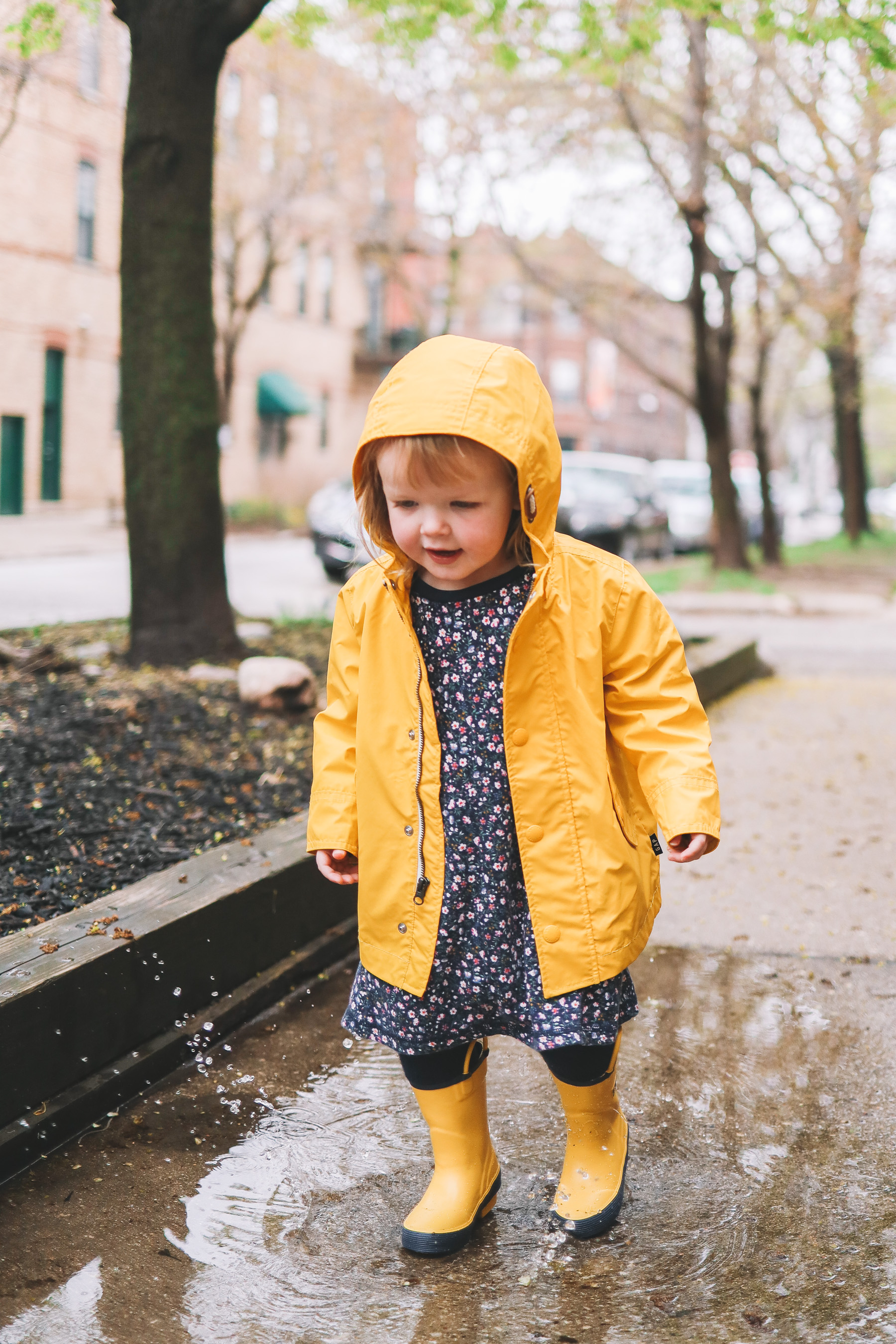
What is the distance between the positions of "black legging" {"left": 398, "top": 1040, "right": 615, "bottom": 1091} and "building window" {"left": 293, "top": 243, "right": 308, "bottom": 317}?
96.6ft

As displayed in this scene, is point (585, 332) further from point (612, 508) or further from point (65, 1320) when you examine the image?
point (65, 1320)

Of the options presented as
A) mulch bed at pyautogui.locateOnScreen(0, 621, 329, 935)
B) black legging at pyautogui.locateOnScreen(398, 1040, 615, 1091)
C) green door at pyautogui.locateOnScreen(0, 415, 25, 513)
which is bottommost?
black legging at pyautogui.locateOnScreen(398, 1040, 615, 1091)

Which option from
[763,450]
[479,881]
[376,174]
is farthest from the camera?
[376,174]

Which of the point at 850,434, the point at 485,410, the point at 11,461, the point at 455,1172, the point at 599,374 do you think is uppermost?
the point at 599,374

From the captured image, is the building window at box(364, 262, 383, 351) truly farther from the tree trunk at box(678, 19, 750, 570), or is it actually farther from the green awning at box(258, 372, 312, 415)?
the tree trunk at box(678, 19, 750, 570)

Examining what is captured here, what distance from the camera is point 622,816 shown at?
2.24 metres

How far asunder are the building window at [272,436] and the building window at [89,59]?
19659 mm

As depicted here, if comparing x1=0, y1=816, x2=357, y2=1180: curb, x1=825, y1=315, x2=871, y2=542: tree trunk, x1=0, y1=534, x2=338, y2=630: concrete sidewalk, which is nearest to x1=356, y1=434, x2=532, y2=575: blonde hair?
x1=0, y1=816, x2=357, y2=1180: curb

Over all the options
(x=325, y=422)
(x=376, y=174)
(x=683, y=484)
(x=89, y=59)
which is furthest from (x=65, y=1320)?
(x=325, y=422)

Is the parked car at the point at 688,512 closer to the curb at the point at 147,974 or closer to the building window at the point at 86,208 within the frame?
the building window at the point at 86,208

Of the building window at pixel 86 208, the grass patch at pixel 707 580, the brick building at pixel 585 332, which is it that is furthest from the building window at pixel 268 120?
the building window at pixel 86 208

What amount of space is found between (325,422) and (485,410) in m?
31.1

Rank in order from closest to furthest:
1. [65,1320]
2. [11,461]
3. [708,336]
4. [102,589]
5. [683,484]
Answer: [65,1320], [11,461], [102,589], [708,336], [683,484]

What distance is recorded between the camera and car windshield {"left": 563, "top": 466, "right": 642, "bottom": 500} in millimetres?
17234
